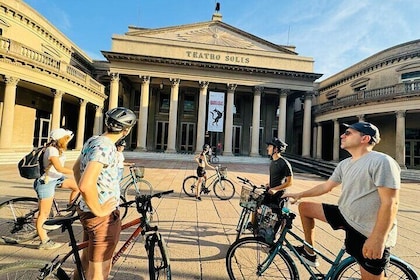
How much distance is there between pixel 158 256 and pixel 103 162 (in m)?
1.28

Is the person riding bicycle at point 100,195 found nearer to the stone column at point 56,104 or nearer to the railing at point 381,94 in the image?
the stone column at point 56,104

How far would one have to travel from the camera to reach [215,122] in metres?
24.2

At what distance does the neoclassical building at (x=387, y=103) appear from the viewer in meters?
18.7

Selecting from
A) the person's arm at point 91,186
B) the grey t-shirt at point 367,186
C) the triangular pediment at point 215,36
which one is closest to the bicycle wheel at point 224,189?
the grey t-shirt at point 367,186

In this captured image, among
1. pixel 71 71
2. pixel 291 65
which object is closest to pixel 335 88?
pixel 291 65

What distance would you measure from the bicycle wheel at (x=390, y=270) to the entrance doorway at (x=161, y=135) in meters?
29.0

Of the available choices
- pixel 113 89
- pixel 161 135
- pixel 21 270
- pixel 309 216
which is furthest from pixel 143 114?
pixel 21 270

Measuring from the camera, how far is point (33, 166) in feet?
11.5

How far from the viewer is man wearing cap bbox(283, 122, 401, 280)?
6.64 ft

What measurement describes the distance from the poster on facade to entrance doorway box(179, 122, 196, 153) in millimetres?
7525

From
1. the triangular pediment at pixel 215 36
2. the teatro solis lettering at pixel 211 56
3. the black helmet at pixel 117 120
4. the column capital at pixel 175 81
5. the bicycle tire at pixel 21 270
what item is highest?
the triangular pediment at pixel 215 36

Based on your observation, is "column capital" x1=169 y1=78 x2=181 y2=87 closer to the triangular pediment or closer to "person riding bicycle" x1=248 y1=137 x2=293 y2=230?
the triangular pediment

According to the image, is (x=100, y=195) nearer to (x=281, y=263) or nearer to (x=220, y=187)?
(x=281, y=263)

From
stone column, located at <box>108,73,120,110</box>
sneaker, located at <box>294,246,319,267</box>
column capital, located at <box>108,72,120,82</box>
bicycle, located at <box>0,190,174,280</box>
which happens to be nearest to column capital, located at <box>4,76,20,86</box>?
stone column, located at <box>108,73,120,110</box>
